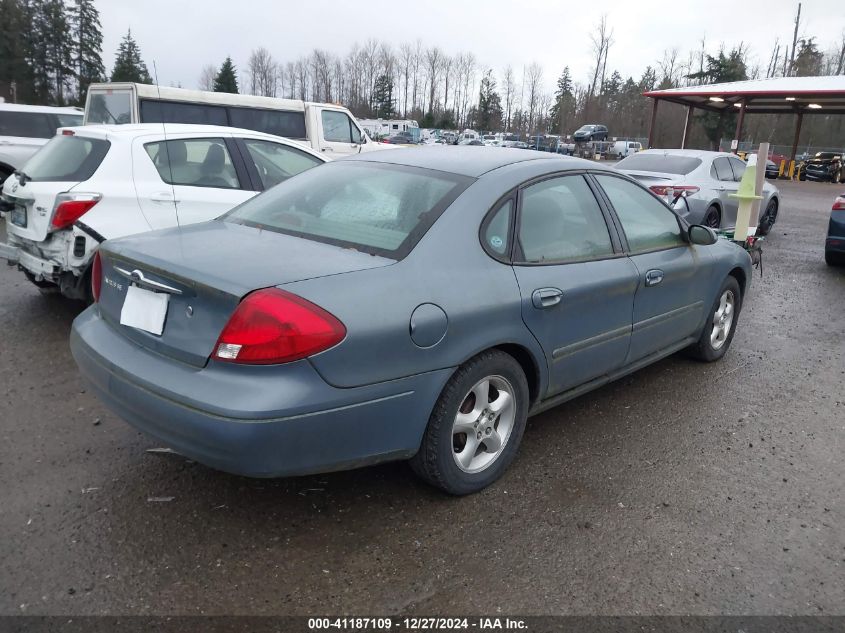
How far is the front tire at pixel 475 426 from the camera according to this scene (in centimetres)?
282

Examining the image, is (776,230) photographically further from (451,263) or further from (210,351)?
(210,351)

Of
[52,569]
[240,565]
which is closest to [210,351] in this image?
[240,565]

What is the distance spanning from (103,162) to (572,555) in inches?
179

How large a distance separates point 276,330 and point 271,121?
1051 centimetres

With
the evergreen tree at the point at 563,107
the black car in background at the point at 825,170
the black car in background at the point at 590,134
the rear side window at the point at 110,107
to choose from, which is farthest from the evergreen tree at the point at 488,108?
the rear side window at the point at 110,107

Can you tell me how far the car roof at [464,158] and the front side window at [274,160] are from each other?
251 cm

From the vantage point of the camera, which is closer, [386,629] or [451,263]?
[386,629]

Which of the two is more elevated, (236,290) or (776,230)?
(236,290)

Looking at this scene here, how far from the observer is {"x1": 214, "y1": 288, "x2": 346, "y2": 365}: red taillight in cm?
235

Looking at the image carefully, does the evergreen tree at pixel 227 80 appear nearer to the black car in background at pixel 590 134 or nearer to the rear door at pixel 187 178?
the black car in background at pixel 590 134

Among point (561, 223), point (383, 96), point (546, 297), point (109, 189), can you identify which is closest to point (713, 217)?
point (561, 223)

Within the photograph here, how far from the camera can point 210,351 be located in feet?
8.03

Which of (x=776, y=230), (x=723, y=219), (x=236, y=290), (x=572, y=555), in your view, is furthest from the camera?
(x=776, y=230)

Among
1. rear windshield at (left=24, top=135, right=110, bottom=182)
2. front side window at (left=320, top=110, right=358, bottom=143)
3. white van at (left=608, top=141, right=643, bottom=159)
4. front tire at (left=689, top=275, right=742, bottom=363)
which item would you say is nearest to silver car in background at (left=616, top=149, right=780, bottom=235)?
front tire at (left=689, top=275, right=742, bottom=363)
